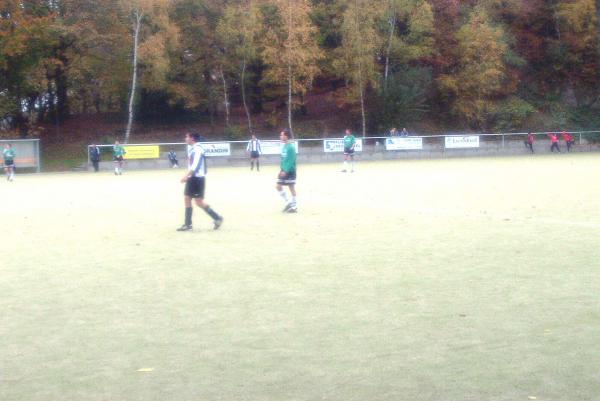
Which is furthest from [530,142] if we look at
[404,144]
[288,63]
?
[288,63]

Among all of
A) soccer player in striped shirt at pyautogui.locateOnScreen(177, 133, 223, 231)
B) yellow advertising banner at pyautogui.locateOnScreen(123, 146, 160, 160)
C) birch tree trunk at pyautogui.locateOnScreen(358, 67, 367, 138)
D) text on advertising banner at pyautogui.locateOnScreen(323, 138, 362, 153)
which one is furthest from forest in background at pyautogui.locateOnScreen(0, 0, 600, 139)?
soccer player in striped shirt at pyautogui.locateOnScreen(177, 133, 223, 231)

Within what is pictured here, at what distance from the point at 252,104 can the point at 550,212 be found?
1799 inches

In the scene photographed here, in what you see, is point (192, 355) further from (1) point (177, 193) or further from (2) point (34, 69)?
(2) point (34, 69)

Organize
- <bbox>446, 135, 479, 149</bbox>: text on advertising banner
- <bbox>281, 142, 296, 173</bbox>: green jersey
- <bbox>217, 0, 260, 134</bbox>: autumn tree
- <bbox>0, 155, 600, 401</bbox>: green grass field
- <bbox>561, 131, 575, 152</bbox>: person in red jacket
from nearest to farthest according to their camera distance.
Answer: <bbox>0, 155, 600, 401</bbox>: green grass field → <bbox>281, 142, 296, 173</bbox>: green jersey → <bbox>446, 135, 479, 149</bbox>: text on advertising banner → <bbox>561, 131, 575, 152</bbox>: person in red jacket → <bbox>217, 0, 260, 134</bbox>: autumn tree

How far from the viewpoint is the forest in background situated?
52.0 meters

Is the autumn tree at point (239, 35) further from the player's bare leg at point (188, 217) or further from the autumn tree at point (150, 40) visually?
the player's bare leg at point (188, 217)

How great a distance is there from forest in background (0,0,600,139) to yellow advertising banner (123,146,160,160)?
7.89 m

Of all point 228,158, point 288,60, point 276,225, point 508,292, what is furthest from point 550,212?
point 288,60

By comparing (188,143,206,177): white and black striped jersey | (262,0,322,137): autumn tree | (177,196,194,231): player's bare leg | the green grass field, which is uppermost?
(262,0,322,137): autumn tree

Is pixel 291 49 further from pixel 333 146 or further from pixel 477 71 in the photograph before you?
pixel 477 71

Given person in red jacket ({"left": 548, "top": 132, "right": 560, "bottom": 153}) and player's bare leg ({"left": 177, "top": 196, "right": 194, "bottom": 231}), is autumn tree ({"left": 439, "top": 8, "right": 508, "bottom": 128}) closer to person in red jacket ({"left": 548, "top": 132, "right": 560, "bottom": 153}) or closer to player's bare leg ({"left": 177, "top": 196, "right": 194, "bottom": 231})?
person in red jacket ({"left": 548, "top": 132, "right": 560, "bottom": 153})

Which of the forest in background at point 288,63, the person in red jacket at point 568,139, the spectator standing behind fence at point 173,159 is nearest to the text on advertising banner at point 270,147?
the spectator standing behind fence at point 173,159

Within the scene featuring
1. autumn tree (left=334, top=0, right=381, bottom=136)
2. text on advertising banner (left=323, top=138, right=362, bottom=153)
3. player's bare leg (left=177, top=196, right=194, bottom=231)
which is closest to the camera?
player's bare leg (left=177, top=196, right=194, bottom=231)

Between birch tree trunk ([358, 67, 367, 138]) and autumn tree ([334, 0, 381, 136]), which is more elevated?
autumn tree ([334, 0, 381, 136])
